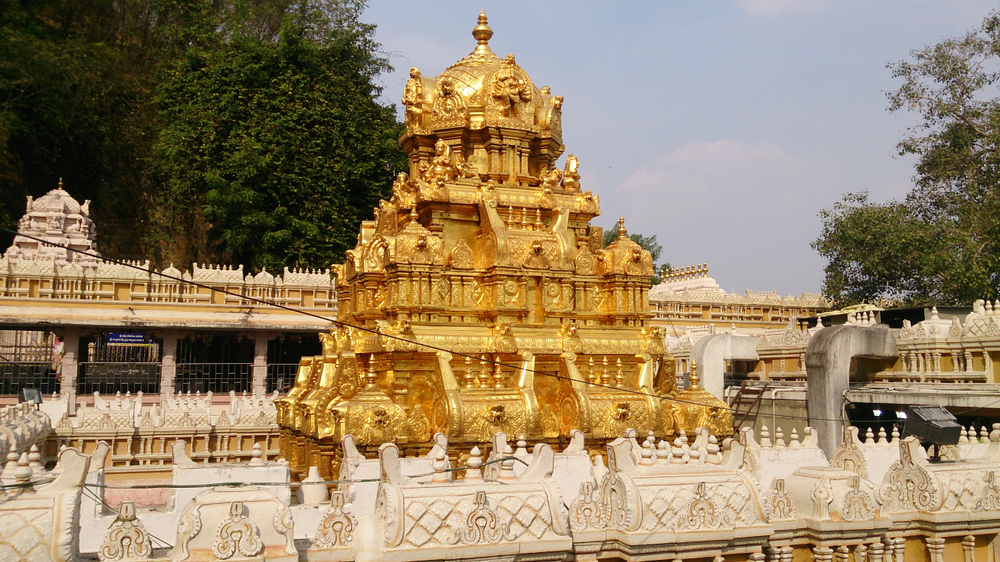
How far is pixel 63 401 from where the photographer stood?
1727 centimetres

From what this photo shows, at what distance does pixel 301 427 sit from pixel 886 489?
357 inches

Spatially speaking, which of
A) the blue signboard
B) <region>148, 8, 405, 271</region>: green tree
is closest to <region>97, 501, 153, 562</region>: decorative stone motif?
<region>148, 8, 405, 271</region>: green tree

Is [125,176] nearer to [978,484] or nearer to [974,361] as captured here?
[974,361]

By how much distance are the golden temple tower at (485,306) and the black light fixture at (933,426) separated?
2.99 m

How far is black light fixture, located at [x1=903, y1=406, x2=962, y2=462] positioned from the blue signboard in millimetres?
26690

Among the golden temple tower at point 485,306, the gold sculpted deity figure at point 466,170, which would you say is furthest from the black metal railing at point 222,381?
the gold sculpted deity figure at point 466,170

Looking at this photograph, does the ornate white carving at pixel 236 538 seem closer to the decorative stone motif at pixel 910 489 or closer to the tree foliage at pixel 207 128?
the decorative stone motif at pixel 910 489

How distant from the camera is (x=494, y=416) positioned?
1223 cm

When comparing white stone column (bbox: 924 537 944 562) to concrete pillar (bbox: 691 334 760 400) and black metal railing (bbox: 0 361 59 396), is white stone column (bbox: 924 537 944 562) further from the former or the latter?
black metal railing (bbox: 0 361 59 396)

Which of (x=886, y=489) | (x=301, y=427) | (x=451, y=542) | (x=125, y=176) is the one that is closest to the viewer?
(x=451, y=542)

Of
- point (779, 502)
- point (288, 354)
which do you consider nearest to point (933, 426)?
point (779, 502)

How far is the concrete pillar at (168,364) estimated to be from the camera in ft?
80.1

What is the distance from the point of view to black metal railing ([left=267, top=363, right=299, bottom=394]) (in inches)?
1085

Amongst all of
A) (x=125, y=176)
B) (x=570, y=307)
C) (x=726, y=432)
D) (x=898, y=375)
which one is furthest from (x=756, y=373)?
(x=125, y=176)
